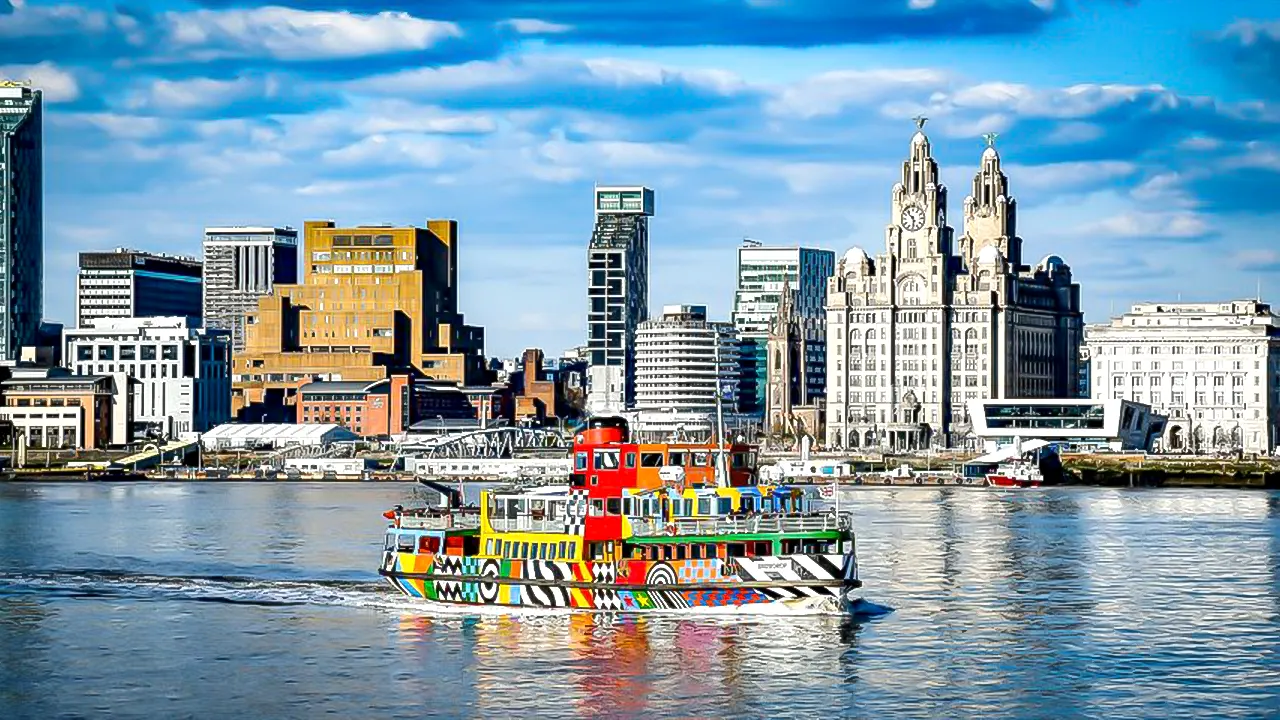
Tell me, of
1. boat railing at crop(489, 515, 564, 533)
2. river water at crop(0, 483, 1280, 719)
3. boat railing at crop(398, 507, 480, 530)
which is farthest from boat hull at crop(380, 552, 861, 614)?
boat railing at crop(398, 507, 480, 530)

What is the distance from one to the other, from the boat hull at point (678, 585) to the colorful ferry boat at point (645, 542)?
0.04 meters

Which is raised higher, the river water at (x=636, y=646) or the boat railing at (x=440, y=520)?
the boat railing at (x=440, y=520)

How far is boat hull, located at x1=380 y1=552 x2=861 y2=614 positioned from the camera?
8650cm

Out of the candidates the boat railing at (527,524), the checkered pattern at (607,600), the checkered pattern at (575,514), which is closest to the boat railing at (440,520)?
the boat railing at (527,524)

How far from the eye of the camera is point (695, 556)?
3430 inches

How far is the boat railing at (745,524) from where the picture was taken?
85875mm

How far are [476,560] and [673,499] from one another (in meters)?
9.41

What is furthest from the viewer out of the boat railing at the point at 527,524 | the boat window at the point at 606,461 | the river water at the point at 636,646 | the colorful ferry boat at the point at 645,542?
the boat window at the point at 606,461

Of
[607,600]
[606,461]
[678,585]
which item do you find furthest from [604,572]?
[606,461]

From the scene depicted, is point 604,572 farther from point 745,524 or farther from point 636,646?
point 636,646

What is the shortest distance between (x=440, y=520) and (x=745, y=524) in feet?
48.9

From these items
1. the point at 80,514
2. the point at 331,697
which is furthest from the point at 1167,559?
the point at 80,514

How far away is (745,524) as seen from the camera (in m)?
86.1

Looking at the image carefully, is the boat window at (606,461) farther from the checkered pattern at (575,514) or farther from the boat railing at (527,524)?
the boat railing at (527,524)
